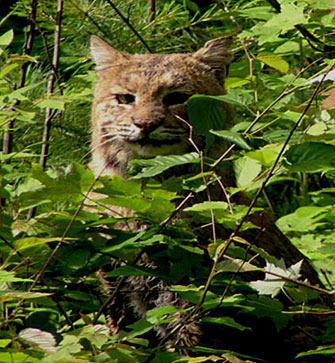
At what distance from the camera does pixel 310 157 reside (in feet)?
7.90

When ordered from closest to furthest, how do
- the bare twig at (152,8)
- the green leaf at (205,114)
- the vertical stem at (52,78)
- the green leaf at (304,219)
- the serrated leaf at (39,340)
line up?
the serrated leaf at (39,340) → the green leaf at (205,114) → the green leaf at (304,219) → the vertical stem at (52,78) → the bare twig at (152,8)

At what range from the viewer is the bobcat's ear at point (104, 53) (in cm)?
438

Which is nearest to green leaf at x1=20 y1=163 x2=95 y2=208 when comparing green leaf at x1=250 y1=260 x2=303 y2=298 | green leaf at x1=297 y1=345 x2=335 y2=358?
green leaf at x1=250 y1=260 x2=303 y2=298

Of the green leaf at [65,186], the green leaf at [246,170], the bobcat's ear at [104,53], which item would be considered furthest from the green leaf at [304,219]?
the green leaf at [65,186]

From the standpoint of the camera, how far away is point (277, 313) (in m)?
2.63

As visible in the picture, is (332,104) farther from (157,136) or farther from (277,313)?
(157,136)

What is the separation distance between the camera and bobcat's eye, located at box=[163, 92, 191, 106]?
3996mm

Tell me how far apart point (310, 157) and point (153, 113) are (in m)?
1.48

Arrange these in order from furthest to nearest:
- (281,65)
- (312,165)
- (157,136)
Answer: (157,136)
(281,65)
(312,165)

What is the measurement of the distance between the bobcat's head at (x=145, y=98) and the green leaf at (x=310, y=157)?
1318 mm

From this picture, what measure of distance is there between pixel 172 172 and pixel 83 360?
2.17m

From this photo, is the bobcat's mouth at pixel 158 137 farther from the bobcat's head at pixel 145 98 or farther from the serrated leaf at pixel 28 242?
the serrated leaf at pixel 28 242

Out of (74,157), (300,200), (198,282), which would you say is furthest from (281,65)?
(300,200)

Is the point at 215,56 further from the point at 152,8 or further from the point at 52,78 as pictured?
the point at 152,8
